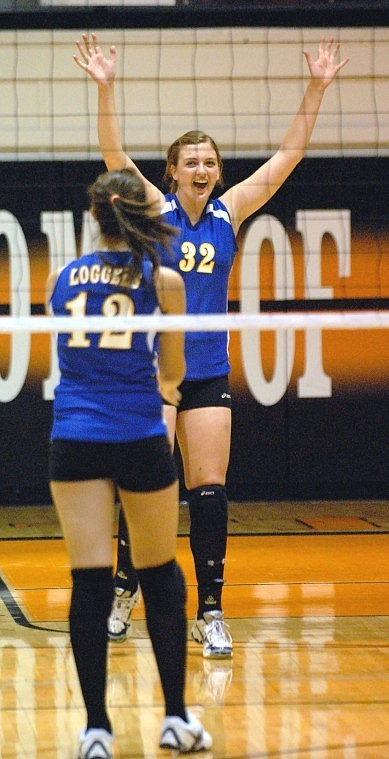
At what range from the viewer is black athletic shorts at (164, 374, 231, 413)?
196 inches

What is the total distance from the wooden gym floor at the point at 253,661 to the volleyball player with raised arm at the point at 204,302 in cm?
33

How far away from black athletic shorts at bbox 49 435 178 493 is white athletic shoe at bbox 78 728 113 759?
0.70 metres

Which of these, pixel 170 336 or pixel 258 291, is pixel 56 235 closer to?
pixel 258 291

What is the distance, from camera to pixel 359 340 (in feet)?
29.6

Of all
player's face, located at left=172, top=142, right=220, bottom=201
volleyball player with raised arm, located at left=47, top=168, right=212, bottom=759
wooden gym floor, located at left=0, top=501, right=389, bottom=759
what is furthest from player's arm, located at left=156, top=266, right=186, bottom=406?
player's face, located at left=172, top=142, right=220, bottom=201

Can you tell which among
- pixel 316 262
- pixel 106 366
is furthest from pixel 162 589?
pixel 316 262

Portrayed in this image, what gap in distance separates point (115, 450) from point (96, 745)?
837 mm

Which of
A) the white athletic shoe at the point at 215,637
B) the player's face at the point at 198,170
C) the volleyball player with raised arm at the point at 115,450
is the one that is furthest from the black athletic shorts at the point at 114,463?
the player's face at the point at 198,170

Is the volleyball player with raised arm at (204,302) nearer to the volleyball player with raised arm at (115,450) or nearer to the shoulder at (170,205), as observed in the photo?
the shoulder at (170,205)

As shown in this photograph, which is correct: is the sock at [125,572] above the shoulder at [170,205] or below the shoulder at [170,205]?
below

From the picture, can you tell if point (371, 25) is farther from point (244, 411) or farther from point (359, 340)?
point (244, 411)

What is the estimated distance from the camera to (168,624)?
358cm

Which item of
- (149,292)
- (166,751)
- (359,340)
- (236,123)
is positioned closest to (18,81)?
(236,123)

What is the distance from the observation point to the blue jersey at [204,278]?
5004mm
